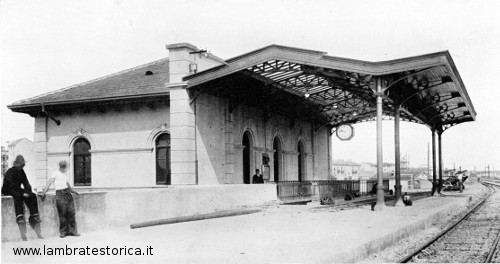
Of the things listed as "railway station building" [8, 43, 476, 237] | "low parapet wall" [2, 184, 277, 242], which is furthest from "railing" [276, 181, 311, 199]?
"low parapet wall" [2, 184, 277, 242]

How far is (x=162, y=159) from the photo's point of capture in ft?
67.8

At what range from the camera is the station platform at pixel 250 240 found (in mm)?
7949

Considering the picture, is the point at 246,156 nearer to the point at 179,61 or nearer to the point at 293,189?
the point at 293,189

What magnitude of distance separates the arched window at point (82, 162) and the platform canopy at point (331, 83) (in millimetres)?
5839

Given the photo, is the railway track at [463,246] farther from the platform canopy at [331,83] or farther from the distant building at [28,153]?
the distant building at [28,153]

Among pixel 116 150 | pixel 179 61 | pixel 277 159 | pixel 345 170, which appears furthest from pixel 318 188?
pixel 345 170

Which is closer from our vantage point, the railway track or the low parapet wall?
the low parapet wall

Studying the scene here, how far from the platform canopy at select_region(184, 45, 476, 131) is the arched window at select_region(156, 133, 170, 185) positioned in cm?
267

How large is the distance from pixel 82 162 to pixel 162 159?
361 cm

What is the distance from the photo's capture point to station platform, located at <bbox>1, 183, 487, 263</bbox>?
7.95 m

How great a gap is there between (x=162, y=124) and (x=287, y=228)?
31.7ft

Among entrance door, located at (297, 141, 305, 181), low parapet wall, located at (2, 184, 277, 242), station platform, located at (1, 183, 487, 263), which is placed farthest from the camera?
entrance door, located at (297, 141, 305, 181)

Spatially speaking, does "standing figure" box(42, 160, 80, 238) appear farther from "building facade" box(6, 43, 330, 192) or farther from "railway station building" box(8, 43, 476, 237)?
"building facade" box(6, 43, 330, 192)

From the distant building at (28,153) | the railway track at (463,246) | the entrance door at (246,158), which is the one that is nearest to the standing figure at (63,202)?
the railway track at (463,246)
